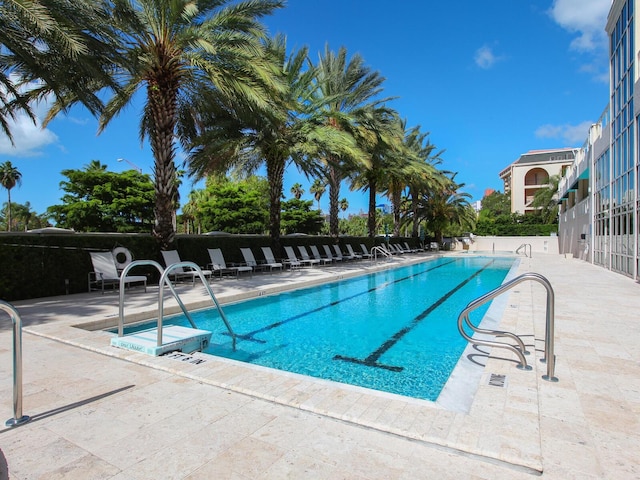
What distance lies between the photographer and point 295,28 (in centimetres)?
1605

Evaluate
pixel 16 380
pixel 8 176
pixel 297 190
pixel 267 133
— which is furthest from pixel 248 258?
pixel 8 176

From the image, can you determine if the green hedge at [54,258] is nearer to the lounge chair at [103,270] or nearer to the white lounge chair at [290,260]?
the lounge chair at [103,270]

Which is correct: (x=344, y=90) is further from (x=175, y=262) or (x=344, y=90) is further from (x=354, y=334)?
(x=354, y=334)

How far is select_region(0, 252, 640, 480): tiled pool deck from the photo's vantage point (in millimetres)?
2258

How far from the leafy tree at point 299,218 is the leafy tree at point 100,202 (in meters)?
17.1

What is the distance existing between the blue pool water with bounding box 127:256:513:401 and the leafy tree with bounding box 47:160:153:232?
96.2 feet

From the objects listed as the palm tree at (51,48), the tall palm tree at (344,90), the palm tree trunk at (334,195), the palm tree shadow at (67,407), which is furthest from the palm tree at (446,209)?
the palm tree shadow at (67,407)

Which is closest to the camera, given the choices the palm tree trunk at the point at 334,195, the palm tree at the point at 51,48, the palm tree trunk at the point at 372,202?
the palm tree at the point at 51,48

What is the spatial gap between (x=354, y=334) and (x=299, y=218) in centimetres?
4146

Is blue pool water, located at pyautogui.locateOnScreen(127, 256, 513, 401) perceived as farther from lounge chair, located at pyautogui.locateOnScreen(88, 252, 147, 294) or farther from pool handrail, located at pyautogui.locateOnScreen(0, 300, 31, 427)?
lounge chair, located at pyautogui.locateOnScreen(88, 252, 147, 294)

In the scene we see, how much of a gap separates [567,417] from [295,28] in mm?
16944

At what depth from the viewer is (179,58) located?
35.6 ft

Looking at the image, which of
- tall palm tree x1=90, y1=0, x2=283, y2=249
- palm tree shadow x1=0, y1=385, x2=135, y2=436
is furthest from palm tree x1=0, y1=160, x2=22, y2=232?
palm tree shadow x1=0, y1=385, x2=135, y2=436

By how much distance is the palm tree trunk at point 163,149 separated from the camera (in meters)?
11.0
